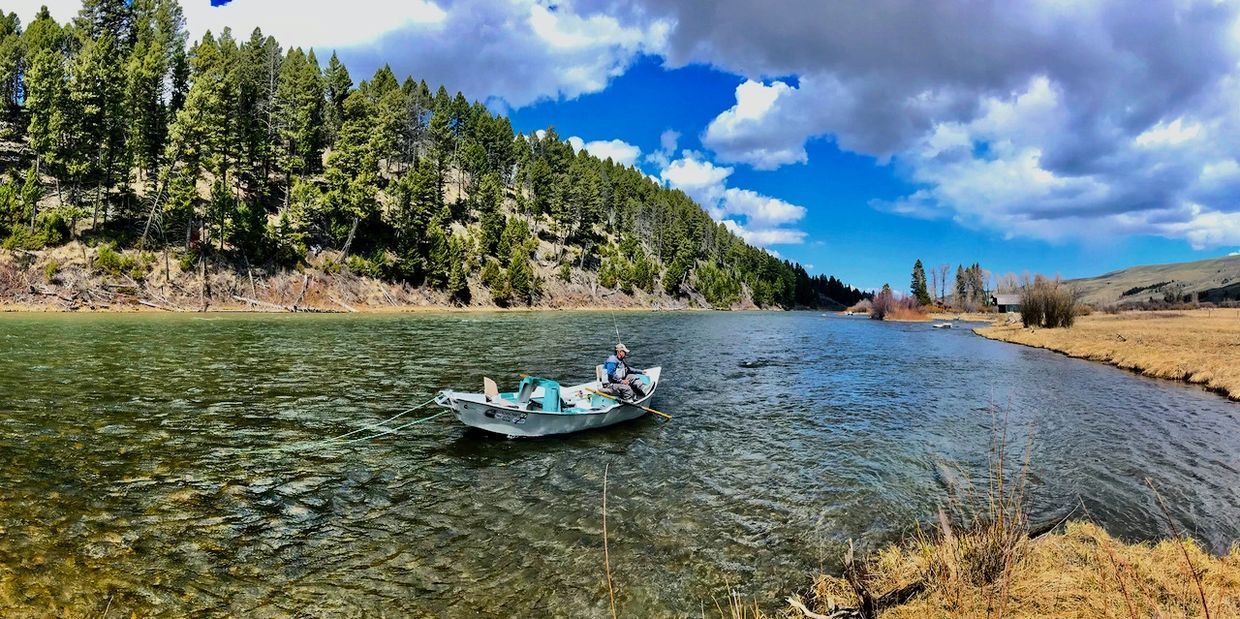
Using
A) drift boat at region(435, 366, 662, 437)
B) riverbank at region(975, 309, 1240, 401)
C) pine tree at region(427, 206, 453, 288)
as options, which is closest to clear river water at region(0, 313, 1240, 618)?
drift boat at region(435, 366, 662, 437)

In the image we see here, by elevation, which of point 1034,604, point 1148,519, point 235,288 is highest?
point 235,288

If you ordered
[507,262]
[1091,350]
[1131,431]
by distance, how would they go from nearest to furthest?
[1131,431] → [1091,350] → [507,262]

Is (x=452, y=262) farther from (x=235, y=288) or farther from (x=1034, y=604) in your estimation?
(x=1034, y=604)

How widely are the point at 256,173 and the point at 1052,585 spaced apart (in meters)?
96.5

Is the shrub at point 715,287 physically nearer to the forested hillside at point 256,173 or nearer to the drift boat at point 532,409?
the forested hillside at point 256,173

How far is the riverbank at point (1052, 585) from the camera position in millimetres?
5770

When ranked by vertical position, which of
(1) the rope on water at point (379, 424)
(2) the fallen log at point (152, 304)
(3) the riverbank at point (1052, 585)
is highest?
(2) the fallen log at point (152, 304)

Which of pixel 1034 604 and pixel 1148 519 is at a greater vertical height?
pixel 1034 604

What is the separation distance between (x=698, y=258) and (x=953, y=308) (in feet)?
260

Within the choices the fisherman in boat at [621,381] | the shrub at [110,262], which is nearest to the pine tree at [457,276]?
the shrub at [110,262]

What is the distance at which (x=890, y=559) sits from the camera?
8.42 meters

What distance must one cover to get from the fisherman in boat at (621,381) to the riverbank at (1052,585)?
10.7 metres

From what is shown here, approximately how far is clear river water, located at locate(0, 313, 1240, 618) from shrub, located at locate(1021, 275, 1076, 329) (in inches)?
1600

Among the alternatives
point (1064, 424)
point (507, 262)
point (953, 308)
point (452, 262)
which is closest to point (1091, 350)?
point (1064, 424)
